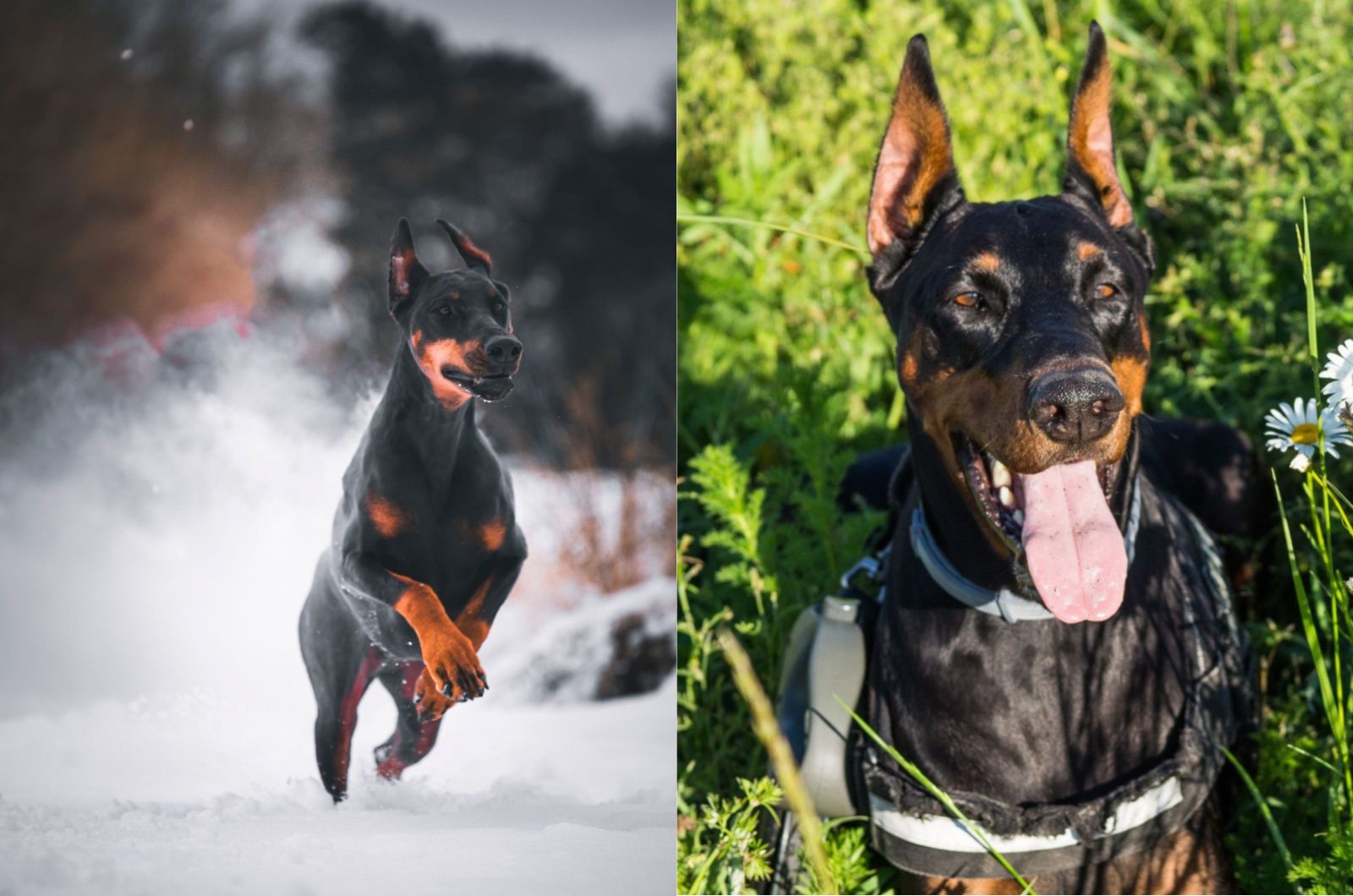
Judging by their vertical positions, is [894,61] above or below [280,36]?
above

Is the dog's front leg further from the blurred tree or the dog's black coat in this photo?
the dog's black coat

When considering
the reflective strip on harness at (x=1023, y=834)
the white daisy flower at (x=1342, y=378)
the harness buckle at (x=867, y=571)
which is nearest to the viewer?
the white daisy flower at (x=1342, y=378)

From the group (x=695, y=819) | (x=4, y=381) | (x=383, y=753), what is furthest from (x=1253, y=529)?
(x=4, y=381)

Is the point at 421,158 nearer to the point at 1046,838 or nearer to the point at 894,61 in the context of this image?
the point at 1046,838

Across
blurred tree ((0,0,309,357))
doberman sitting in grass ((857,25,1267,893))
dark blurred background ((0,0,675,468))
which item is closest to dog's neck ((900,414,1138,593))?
doberman sitting in grass ((857,25,1267,893))

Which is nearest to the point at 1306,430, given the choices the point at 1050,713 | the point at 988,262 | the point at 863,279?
the point at 988,262

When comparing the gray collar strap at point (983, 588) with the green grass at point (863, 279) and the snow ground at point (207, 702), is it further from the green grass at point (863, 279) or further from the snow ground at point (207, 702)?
the snow ground at point (207, 702)

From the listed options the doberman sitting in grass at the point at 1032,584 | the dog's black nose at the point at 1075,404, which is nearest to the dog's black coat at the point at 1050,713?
the doberman sitting in grass at the point at 1032,584

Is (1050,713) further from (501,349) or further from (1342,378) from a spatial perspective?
(501,349)
